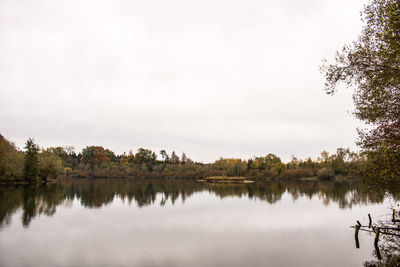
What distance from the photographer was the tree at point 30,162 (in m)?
65.1

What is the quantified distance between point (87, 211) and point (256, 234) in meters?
17.0

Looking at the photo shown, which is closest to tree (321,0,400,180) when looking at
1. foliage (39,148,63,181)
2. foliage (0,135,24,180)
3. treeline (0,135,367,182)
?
foliage (0,135,24,180)

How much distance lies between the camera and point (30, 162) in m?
65.4

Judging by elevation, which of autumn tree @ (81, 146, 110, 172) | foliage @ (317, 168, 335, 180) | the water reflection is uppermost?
autumn tree @ (81, 146, 110, 172)

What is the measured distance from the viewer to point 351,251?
15.4 meters

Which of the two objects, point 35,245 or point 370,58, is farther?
point 35,245

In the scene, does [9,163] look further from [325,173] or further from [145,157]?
[325,173]

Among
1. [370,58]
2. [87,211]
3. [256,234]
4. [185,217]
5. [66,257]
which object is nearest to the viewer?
[370,58]

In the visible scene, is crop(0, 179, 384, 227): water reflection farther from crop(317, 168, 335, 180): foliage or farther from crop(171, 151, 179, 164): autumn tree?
crop(171, 151, 179, 164): autumn tree

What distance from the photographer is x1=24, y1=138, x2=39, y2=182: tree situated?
213 ft

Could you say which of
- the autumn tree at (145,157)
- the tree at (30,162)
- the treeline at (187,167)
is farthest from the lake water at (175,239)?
the autumn tree at (145,157)

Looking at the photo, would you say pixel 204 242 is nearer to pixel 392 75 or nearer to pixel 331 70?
pixel 331 70

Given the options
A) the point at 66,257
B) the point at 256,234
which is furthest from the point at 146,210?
the point at 66,257

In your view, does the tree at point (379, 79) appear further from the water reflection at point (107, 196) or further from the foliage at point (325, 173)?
the foliage at point (325, 173)
